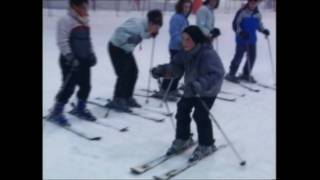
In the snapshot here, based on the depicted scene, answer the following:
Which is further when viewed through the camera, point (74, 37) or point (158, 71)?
point (74, 37)

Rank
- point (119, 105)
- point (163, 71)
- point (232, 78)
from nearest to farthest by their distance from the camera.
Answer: point (163, 71) → point (119, 105) → point (232, 78)

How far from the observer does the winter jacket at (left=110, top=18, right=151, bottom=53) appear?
15.7 ft

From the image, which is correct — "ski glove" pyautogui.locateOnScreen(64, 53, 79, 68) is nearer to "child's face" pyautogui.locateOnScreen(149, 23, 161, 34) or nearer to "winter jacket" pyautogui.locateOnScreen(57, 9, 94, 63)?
"winter jacket" pyautogui.locateOnScreen(57, 9, 94, 63)

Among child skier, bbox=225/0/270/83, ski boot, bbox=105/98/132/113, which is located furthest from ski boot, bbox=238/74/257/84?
ski boot, bbox=105/98/132/113

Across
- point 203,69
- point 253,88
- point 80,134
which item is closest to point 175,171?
point 203,69

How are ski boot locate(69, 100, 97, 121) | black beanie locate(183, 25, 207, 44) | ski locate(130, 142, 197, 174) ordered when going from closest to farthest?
ski locate(130, 142, 197, 174) < black beanie locate(183, 25, 207, 44) < ski boot locate(69, 100, 97, 121)

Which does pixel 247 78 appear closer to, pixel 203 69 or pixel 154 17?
pixel 154 17

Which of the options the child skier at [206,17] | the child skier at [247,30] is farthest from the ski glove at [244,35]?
the child skier at [206,17]

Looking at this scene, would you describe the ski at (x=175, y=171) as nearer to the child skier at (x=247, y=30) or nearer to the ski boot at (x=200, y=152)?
the ski boot at (x=200, y=152)

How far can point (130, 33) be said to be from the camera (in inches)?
189

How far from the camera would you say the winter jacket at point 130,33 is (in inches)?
188

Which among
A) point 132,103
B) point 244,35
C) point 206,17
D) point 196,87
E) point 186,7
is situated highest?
point 186,7

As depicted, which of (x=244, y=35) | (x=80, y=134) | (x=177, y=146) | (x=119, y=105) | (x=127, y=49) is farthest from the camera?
(x=244, y=35)
